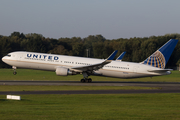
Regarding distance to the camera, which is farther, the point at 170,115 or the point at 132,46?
the point at 132,46

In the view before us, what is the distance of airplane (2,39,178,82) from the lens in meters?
37.2

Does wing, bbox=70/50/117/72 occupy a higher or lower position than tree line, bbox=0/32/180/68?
lower

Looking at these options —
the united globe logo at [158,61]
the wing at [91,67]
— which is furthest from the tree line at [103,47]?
the wing at [91,67]

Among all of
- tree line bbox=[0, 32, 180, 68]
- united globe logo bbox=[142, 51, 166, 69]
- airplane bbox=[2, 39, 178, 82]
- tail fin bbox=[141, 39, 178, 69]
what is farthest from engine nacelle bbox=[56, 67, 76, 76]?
tree line bbox=[0, 32, 180, 68]

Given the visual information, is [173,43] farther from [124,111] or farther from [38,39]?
[38,39]

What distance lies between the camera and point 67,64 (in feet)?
125

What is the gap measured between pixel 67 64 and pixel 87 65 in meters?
2.90

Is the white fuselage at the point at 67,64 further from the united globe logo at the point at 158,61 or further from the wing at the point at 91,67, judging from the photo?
the wing at the point at 91,67

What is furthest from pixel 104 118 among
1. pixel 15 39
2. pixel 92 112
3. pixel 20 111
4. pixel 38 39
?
pixel 15 39

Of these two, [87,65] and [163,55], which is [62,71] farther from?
[163,55]

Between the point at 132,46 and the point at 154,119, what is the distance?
102997mm

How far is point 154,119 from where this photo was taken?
1259 centimetres

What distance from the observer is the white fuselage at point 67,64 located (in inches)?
1486

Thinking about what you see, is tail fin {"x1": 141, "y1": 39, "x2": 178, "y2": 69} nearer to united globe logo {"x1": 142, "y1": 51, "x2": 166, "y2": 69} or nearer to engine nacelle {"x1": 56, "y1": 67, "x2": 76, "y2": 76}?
united globe logo {"x1": 142, "y1": 51, "x2": 166, "y2": 69}
